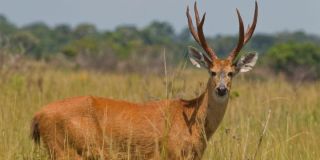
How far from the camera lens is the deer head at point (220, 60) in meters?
8.84

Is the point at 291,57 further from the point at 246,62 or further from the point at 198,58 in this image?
the point at 198,58

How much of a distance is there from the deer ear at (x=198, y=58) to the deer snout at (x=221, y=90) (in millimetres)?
598

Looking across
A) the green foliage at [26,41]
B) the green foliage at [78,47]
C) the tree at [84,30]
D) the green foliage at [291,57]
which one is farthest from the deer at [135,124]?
the tree at [84,30]

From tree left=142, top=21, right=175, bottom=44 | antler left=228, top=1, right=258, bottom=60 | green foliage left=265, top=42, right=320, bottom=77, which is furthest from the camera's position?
tree left=142, top=21, right=175, bottom=44

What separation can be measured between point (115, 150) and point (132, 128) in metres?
0.35

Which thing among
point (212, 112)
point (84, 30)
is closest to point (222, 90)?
point (212, 112)

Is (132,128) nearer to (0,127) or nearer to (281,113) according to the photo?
(0,127)

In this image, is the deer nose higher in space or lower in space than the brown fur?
higher

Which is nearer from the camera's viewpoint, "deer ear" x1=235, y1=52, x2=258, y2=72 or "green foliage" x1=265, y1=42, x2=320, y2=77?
"deer ear" x1=235, y1=52, x2=258, y2=72

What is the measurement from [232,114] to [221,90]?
16.3 feet

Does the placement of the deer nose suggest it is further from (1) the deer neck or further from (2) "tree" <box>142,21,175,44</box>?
(2) "tree" <box>142,21,175,44</box>

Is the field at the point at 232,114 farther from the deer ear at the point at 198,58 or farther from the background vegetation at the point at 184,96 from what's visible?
the deer ear at the point at 198,58

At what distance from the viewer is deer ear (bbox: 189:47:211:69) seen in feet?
30.4

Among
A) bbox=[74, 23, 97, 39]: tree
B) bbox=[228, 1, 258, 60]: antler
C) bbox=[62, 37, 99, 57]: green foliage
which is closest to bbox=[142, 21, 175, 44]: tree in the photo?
bbox=[74, 23, 97, 39]: tree
